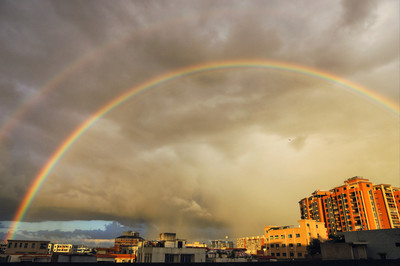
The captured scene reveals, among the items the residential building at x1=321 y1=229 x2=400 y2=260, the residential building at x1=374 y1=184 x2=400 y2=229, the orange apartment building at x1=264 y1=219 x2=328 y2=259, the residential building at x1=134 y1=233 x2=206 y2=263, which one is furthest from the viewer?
the residential building at x1=374 y1=184 x2=400 y2=229

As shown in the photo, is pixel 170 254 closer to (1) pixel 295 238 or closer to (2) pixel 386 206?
(1) pixel 295 238

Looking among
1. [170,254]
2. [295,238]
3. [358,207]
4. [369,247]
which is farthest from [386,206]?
[170,254]

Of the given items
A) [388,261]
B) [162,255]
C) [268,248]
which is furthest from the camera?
[268,248]

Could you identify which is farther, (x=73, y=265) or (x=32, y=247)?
(x=32, y=247)

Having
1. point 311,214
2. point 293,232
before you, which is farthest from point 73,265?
point 311,214

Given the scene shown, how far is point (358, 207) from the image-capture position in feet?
422

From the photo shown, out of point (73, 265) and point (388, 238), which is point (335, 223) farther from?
point (73, 265)

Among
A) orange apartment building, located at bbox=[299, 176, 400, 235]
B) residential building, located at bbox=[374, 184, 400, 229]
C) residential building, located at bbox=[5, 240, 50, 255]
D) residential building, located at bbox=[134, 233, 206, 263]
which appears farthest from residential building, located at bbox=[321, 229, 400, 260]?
residential building, located at bbox=[5, 240, 50, 255]

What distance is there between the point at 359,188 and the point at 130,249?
117m

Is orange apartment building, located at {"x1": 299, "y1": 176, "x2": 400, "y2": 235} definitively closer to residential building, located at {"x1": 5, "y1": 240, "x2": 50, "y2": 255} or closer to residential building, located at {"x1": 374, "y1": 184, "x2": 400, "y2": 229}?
residential building, located at {"x1": 374, "y1": 184, "x2": 400, "y2": 229}

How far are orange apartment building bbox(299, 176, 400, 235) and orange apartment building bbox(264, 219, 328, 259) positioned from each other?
24.4 meters

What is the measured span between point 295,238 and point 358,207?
4068 cm

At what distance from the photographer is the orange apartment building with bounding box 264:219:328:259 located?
360 ft

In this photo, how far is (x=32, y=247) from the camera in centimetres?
9606
